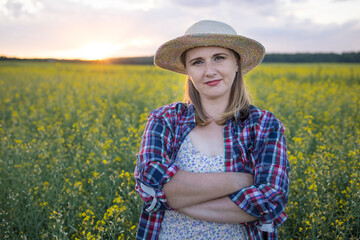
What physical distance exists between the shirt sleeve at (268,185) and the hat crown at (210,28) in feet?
1.96

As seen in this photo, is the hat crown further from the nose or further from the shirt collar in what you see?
the shirt collar

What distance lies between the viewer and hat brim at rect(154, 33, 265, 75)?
5.28 feet

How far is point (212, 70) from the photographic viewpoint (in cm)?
159

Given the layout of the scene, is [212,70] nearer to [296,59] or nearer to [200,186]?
[200,186]

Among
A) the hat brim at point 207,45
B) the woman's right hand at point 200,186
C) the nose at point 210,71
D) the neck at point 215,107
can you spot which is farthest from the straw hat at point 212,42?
the woman's right hand at point 200,186

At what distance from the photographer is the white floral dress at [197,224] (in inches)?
61.4

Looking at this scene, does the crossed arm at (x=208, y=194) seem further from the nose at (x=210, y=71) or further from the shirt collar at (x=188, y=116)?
the nose at (x=210, y=71)

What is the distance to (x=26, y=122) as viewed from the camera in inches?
211

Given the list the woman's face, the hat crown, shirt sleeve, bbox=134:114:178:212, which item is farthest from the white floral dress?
the hat crown

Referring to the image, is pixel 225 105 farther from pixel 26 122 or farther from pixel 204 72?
pixel 26 122

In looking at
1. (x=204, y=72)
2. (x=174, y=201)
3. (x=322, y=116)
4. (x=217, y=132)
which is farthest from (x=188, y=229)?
(x=322, y=116)

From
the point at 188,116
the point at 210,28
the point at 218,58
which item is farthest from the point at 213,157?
the point at 210,28

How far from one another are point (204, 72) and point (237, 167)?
0.54 m

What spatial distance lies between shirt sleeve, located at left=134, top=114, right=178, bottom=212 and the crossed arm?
39 mm
